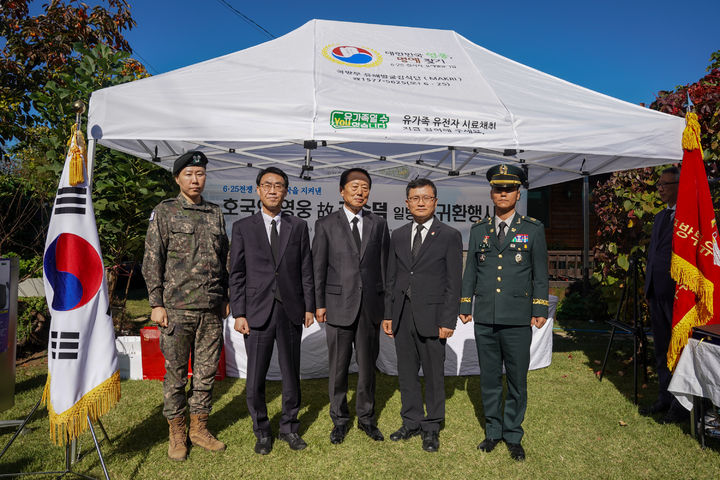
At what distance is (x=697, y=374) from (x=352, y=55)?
3.75 metres

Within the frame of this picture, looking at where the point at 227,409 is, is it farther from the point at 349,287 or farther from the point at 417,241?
A: the point at 417,241

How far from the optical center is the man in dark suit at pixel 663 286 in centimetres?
373

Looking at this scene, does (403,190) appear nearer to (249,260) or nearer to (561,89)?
(561,89)

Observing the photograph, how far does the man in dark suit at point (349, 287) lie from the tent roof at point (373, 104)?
0.54m

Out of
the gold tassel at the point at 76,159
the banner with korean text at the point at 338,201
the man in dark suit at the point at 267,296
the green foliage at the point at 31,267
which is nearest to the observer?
the gold tassel at the point at 76,159

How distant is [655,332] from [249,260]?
3525 millimetres

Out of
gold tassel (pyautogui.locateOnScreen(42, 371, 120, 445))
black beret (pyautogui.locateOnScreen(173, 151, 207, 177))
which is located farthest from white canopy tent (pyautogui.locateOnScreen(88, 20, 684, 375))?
gold tassel (pyautogui.locateOnScreen(42, 371, 120, 445))

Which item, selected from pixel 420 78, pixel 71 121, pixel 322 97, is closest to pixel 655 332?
pixel 420 78

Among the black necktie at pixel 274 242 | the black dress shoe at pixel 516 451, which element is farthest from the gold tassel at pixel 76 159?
the black dress shoe at pixel 516 451

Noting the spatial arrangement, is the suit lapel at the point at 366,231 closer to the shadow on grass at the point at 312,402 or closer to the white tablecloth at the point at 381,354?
the shadow on grass at the point at 312,402

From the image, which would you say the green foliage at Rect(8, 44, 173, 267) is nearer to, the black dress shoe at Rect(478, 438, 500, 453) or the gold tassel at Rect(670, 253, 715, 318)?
the black dress shoe at Rect(478, 438, 500, 453)

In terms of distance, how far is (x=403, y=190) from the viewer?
22.4 ft

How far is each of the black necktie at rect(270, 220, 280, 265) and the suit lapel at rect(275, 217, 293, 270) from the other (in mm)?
29

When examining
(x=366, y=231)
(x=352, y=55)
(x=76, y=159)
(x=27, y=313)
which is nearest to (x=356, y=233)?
(x=366, y=231)
